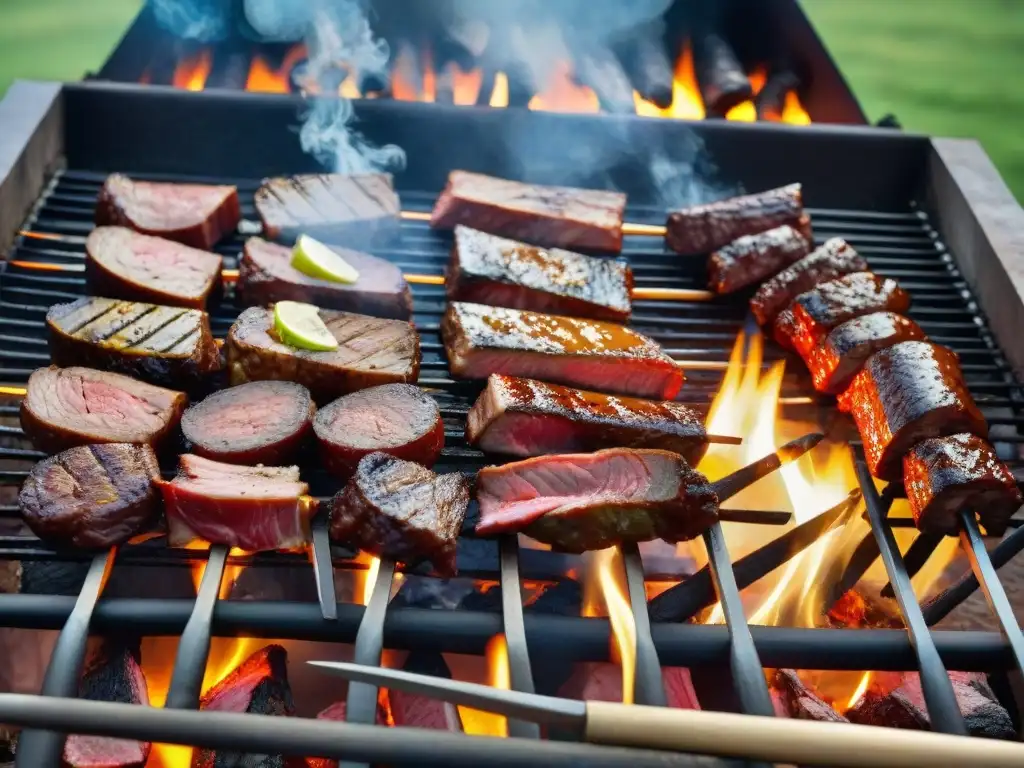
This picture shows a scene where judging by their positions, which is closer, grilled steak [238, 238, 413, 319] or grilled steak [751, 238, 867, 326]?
grilled steak [238, 238, 413, 319]

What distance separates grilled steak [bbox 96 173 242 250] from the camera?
363 cm

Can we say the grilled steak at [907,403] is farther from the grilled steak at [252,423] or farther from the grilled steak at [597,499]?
the grilled steak at [252,423]

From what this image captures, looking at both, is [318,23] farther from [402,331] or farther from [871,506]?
[871,506]

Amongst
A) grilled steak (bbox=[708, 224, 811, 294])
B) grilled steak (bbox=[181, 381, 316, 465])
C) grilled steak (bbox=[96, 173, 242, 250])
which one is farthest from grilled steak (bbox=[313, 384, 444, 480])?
grilled steak (bbox=[708, 224, 811, 294])

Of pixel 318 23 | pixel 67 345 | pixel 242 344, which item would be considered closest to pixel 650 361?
pixel 242 344

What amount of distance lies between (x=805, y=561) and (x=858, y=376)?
2.22 feet

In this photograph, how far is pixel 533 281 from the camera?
11.5ft

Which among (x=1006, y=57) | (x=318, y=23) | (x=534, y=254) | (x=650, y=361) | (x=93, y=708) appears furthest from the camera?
(x=1006, y=57)

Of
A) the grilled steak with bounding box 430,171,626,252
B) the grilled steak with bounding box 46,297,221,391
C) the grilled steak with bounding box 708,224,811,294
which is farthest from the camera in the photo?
the grilled steak with bounding box 430,171,626,252

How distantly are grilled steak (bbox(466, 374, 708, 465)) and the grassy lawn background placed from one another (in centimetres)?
470

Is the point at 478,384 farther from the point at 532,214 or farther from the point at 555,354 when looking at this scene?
the point at 532,214

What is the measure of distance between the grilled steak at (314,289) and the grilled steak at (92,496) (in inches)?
38.3

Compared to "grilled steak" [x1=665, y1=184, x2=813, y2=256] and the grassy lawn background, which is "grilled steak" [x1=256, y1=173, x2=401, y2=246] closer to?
"grilled steak" [x1=665, y1=184, x2=813, y2=256]

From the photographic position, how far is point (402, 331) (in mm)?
Result: 3191
